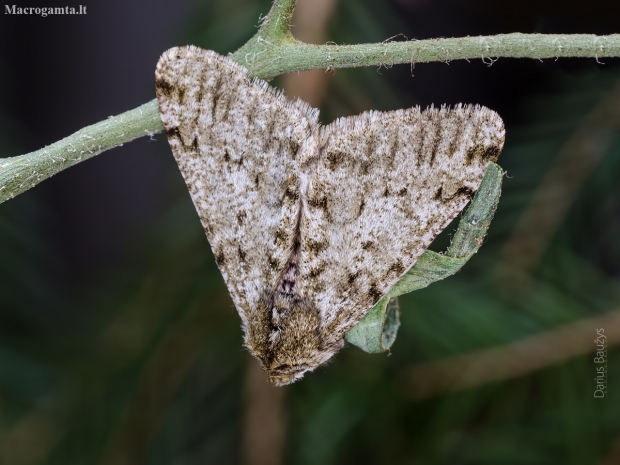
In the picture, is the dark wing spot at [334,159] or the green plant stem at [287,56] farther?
the dark wing spot at [334,159]

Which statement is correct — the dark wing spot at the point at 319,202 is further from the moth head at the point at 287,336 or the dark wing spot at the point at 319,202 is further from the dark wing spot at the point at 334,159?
the moth head at the point at 287,336

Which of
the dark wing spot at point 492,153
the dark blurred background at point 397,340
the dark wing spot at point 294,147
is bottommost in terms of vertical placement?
the dark blurred background at point 397,340

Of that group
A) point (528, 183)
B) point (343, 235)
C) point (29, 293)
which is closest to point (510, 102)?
point (528, 183)

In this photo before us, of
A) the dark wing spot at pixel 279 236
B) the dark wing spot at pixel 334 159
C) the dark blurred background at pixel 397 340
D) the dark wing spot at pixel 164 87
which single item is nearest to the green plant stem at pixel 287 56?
the dark wing spot at pixel 164 87

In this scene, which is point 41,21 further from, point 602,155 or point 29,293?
point 602,155

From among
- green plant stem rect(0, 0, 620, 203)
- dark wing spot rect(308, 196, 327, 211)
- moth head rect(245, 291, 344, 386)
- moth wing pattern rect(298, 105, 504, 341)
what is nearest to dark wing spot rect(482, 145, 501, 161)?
moth wing pattern rect(298, 105, 504, 341)

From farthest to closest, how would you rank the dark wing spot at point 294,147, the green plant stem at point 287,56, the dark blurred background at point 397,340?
the dark blurred background at point 397,340, the dark wing spot at point 294,147, the green plant stem at point 287,56

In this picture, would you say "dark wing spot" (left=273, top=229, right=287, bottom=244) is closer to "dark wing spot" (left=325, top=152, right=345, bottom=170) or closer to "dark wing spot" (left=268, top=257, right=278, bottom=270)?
"dark wing spot" (left=268, top=257, right=278, bottom=270)

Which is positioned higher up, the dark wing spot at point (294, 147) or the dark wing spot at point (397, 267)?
the dark wing spot at point (294, 147)

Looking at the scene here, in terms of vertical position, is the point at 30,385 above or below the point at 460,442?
above
